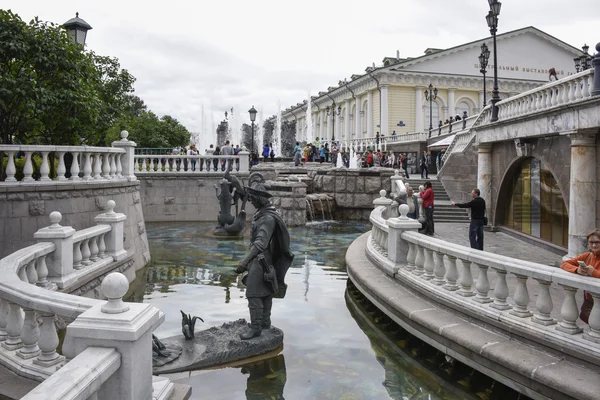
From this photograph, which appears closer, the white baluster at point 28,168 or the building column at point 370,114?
the white baluster at point 28,168

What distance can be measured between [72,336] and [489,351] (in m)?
4.16

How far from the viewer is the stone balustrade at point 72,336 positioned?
10.7ft

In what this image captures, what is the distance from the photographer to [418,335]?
689 cm

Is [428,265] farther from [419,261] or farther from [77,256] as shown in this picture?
[77,256]

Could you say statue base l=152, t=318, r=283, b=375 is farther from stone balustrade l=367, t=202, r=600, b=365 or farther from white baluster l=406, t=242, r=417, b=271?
white baluster l=406, t=242, r=417, b=271

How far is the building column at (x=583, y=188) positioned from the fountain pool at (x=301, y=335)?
5.04m

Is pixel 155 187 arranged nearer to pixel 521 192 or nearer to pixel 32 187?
pixel 32 187

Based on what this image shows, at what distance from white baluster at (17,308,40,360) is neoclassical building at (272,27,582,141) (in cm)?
4520

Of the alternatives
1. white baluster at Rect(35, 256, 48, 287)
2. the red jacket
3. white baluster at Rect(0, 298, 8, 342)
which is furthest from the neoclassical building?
white baluster at Rect(0, 298, 8, 342)

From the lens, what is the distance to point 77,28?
1280 cm

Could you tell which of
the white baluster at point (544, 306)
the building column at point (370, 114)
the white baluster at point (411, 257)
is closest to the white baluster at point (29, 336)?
the white baluster at point (544, 306)

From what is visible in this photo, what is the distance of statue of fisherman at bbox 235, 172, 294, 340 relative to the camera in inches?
257

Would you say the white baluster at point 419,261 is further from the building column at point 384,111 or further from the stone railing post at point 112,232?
the building column at point 384,111

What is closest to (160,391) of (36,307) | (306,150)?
(36,307)
